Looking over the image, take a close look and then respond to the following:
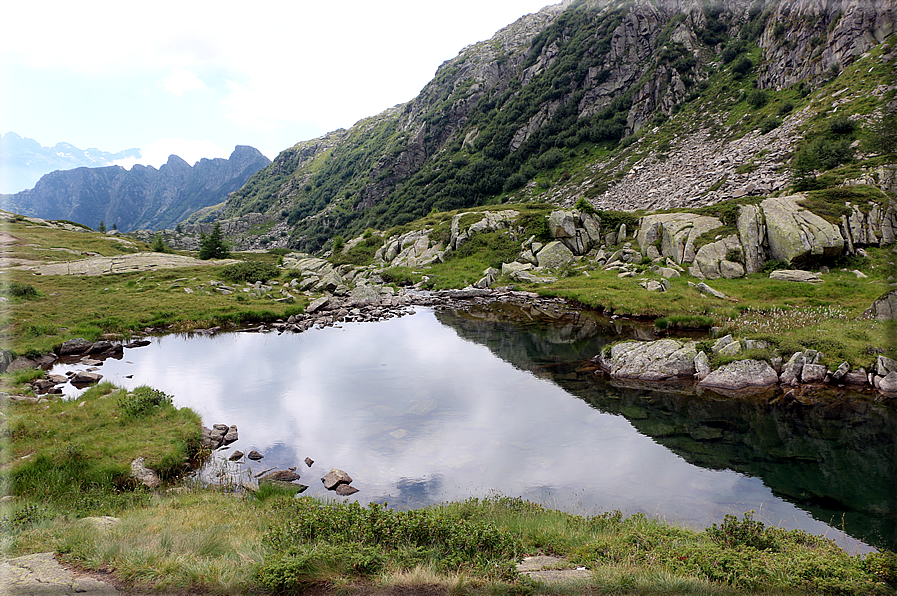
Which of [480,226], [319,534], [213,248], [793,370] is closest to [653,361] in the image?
[793,370]

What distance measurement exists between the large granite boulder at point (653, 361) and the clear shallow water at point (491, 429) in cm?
156

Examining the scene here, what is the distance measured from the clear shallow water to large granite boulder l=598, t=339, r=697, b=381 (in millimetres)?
1564

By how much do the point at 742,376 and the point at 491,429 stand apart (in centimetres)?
1274

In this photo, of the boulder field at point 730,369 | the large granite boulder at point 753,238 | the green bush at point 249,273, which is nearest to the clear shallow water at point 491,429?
the boulder field at point 730,369

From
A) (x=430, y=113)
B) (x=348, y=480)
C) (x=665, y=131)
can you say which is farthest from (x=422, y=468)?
(x=430, y=113)

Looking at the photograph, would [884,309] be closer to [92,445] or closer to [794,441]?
[794,441]

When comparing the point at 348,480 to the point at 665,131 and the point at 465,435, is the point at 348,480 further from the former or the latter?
the point at 665,131

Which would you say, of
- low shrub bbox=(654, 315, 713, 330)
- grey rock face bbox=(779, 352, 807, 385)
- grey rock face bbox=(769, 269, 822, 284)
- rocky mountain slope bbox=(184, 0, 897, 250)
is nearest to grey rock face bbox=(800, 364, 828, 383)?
grey rock face bbox=(779, 352, 807, 385)

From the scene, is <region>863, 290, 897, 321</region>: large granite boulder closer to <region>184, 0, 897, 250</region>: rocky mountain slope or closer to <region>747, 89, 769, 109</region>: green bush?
<region>184, 0, 897, 250</region>: rocky mountain slope

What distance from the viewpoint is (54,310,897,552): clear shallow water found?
1210 cm

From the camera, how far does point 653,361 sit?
70.2ft

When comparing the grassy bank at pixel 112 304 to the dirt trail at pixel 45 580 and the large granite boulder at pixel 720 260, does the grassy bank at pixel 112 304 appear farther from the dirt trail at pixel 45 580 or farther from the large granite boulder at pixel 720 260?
the large granite boulder at pixel 720 260

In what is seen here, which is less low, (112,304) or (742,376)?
(112,304)

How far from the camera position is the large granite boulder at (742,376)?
61.2 ft
